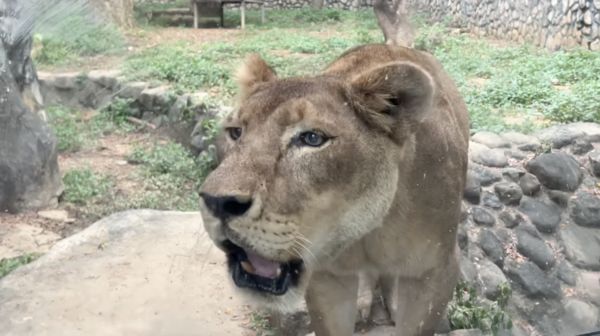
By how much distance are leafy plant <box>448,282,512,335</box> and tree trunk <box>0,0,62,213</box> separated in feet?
10.9

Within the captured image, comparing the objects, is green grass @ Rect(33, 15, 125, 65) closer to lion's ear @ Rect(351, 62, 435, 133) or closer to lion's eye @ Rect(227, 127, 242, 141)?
lion's eye @ Rect(227, 127, 242, 141)

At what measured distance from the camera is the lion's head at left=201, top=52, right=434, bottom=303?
2463 millimetres

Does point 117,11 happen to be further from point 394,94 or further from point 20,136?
point 394,94

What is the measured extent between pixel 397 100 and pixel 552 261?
2.89 metres

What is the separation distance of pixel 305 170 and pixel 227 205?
0.34m

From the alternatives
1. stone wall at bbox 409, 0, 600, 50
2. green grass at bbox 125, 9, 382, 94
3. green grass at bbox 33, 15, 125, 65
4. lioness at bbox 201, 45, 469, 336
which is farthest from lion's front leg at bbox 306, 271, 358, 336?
stone wall at bbox 409, 0, 600, 50

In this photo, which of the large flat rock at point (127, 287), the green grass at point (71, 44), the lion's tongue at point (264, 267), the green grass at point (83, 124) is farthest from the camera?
the green grass at point (71, 44)

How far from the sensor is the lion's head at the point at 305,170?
2.46m

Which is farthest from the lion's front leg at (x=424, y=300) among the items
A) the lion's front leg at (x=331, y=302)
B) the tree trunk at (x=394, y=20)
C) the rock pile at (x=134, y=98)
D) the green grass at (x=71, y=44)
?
the tree trunk at (x=394, y=20)

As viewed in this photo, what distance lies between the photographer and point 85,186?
6742 mm

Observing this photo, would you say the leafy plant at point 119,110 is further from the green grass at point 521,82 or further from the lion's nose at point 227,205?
the lion's nose at point 227,205

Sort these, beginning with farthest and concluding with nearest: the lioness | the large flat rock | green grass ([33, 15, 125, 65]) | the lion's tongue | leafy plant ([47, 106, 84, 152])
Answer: green grass ([33, 15, 125, 65])
leafy plant ([47, 106, 84, 152])
the large flat rock
the lion's tongue
the lioness

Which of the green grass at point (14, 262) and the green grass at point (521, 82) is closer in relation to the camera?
the green grass at point (14, 262)

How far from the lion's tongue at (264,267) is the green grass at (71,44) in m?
6.72
